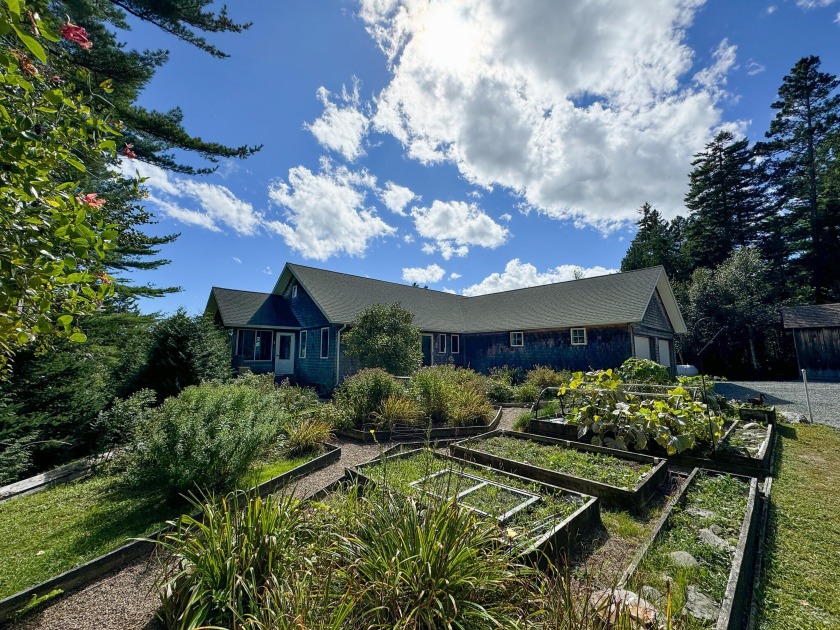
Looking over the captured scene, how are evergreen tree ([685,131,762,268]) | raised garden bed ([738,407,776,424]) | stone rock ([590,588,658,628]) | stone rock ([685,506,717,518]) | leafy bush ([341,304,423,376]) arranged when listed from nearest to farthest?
stone rock ([590,588,658,628])
stone rock ([685,506,717,518])
raised garden bed ([738,407,776,424])
leafy bush ([341,304,423,376])
evergreen tree ([685,131,762,268])

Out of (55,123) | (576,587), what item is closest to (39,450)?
(55,123)

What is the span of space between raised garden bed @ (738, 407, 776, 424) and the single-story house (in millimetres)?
5909

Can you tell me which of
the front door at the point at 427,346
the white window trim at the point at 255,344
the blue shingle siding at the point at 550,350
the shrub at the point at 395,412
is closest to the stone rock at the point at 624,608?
the shrub at the point at 395,412

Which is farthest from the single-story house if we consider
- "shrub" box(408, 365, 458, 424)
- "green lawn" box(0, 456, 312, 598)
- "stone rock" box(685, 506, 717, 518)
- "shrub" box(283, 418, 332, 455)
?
"stone rock" box(685, 506, 717, 518)

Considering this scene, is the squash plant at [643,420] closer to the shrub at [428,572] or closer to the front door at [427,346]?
the shrub at [428,572]

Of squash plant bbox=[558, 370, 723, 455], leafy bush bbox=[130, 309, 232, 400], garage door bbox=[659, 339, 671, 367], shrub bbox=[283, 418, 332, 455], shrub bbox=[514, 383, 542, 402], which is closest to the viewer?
squash plant bbox=[558, 370, 723, 455]

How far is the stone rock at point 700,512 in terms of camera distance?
146 inches

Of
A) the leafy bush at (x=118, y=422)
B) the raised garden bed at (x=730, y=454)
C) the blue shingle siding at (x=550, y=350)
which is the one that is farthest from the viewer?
the blue shingle siding at (x=550, y=350)

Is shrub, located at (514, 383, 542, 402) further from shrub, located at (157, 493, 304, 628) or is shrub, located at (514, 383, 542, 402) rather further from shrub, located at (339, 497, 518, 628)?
shrub, located at (157, 493, 304, 628)

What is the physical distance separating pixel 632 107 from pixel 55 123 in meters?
12.0

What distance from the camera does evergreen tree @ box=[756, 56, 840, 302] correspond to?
2686cm

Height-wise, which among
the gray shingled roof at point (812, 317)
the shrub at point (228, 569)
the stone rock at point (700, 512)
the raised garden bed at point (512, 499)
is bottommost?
the stone rock at point (700, 512)

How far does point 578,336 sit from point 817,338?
49.9 ft

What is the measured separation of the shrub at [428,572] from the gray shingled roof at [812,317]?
2736 centimetres
